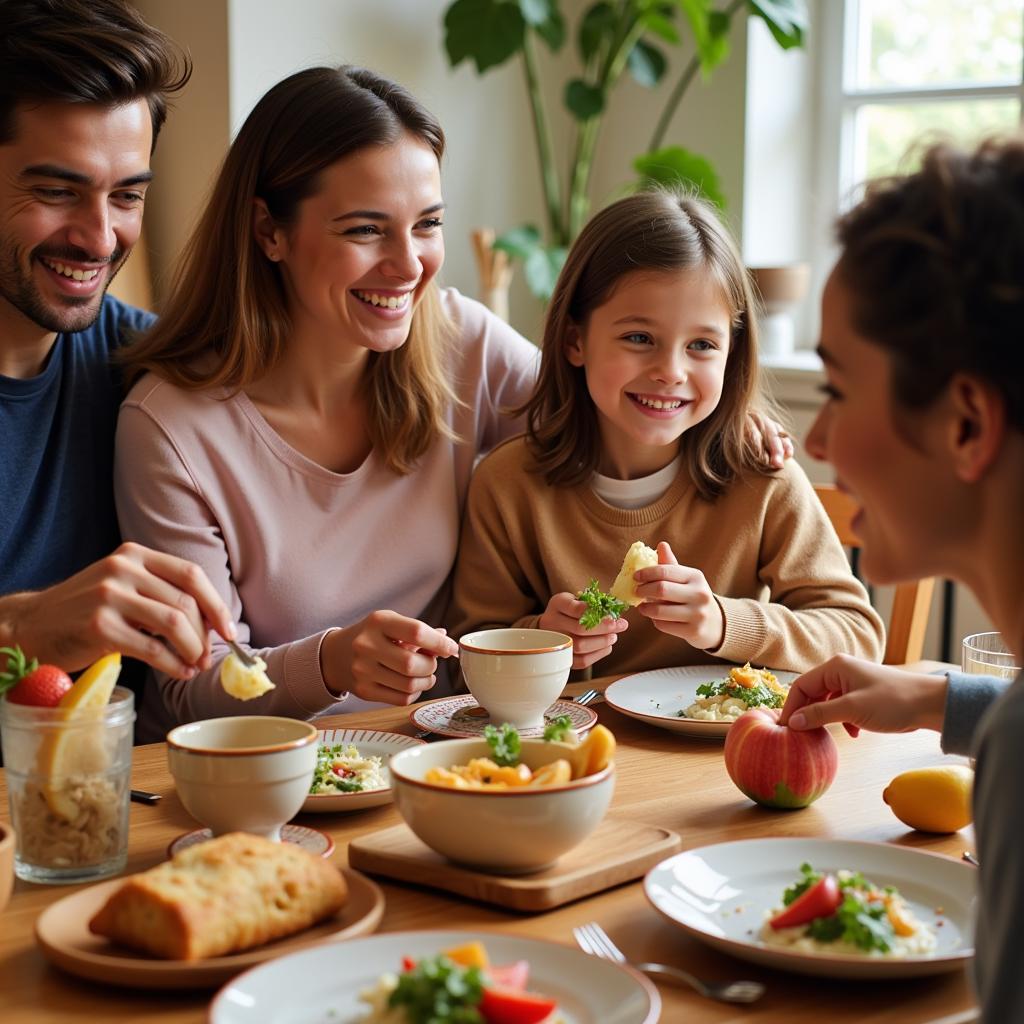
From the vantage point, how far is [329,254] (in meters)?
2.12

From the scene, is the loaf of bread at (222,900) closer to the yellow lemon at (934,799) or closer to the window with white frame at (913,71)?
the yellow lemon at (934,799)

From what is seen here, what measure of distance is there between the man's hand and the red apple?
550 mm

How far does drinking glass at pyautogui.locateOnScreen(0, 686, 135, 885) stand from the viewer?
1.23m

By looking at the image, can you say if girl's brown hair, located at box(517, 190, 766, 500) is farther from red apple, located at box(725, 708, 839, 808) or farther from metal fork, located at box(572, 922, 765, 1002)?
metal fork, located at box(572, 922, 765, 1002)

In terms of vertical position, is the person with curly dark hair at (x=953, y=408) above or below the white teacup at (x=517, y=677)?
above

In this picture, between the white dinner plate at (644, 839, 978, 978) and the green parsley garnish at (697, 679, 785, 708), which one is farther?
the green parsley garnish at (697, 679, 785, 708)

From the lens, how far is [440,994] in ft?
2.96

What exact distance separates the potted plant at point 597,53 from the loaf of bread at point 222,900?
293 centimetres

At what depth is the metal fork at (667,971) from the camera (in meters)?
1.03

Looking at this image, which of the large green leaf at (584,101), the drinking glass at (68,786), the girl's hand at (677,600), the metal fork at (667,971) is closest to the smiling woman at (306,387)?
the girl's hand at (677,600)

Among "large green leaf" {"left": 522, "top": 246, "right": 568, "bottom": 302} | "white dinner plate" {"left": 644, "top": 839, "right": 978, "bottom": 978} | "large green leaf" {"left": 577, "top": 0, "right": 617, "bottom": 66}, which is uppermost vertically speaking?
"large green leaf" {"left": 577, "top": 0, "right": 617, "bottom": 66}

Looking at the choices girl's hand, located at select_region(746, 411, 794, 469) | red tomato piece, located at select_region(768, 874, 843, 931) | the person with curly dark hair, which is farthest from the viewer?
girl's hand, located at select_region(746, 411, 794, 469)

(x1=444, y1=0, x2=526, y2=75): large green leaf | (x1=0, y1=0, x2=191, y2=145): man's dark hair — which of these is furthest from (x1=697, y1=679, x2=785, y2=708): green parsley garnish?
(x1=444, y1=0, x2=526, y2=75): large green leaf

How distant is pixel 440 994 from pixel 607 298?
1507 millimetres
